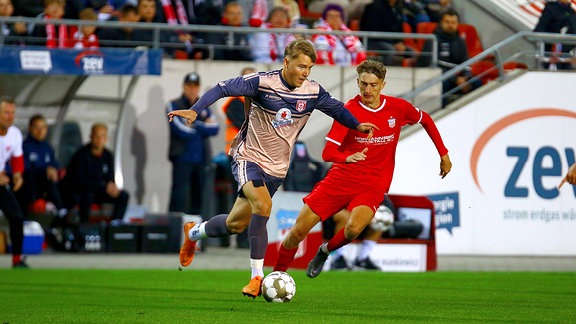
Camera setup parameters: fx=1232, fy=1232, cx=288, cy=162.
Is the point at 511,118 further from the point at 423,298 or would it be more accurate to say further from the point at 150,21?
the point at 423,298

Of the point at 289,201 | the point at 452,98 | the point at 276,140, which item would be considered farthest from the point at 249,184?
the point at 452,98

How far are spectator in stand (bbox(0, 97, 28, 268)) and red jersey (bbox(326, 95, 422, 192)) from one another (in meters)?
5.20

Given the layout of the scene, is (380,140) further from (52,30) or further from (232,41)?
(52,30)

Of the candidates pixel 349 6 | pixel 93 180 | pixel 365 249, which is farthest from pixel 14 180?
pixel 349 6

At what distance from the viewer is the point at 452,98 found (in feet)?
70.5

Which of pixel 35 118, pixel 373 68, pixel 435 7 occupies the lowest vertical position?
pixel 35 118

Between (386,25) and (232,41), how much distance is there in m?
3.02

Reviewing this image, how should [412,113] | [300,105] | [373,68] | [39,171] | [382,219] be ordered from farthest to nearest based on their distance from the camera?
[39,171]
[382,219]
[412,113]
[373,68]
[300,105]

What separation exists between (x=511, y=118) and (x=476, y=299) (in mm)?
9433

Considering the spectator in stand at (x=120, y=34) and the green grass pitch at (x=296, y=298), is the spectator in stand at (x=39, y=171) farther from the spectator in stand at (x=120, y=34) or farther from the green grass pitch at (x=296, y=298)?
the green grass pitch at (x=296, y=298)

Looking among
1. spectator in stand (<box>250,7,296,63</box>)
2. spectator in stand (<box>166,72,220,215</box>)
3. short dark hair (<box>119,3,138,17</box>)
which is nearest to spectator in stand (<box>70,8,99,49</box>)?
short dark hair (<box>119,3,138,17</box>)

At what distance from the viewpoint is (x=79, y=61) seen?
19.0 meters

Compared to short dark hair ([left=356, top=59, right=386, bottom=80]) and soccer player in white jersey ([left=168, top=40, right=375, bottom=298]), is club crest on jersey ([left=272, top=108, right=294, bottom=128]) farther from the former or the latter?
short dark hair ([left=356, top=59, right=386, bottom=80])

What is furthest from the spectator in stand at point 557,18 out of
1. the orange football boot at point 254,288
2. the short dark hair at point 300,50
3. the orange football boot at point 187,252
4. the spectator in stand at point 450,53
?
the orange football boot at point 254,288
